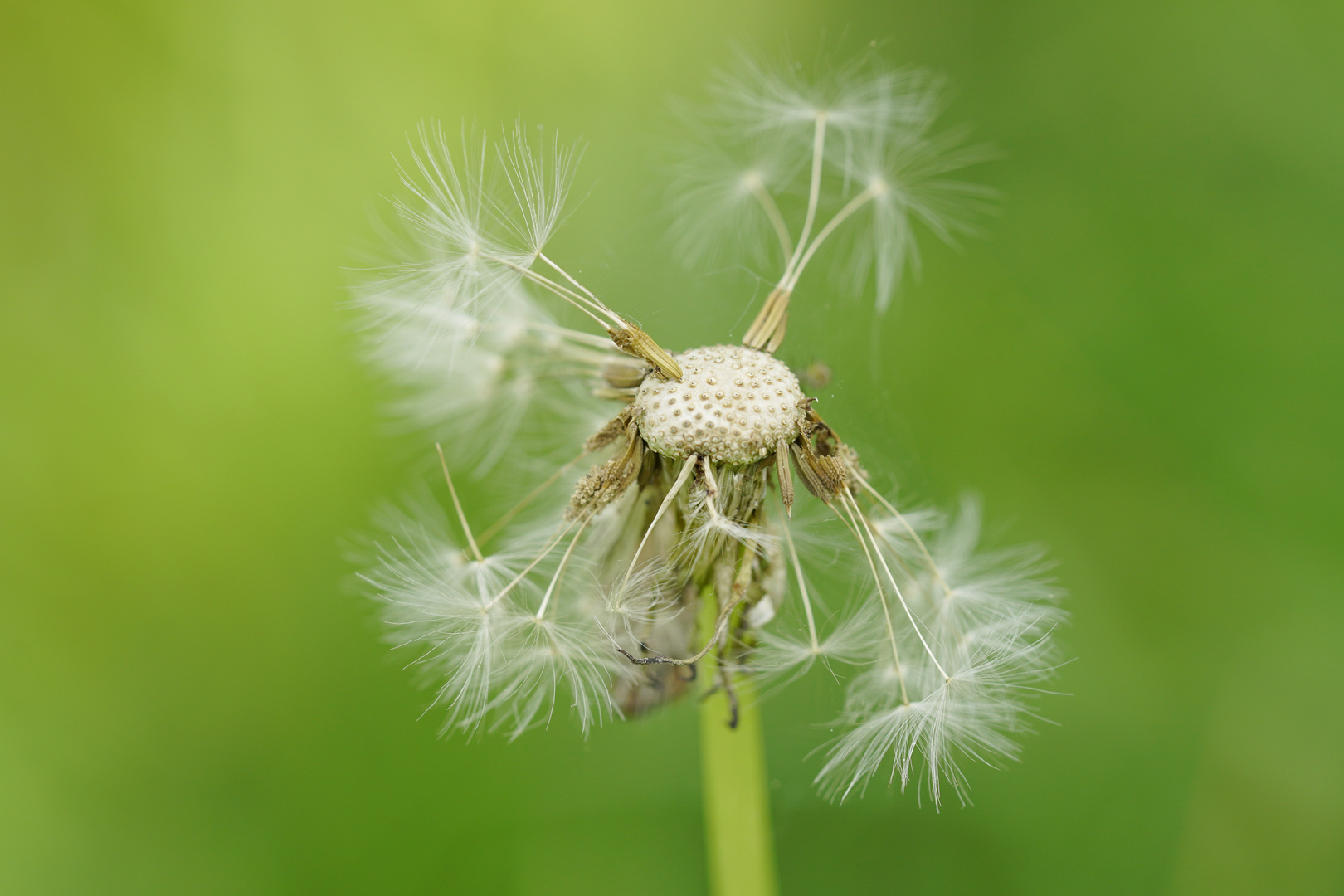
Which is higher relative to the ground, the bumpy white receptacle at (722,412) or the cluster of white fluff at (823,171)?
the cluster of white fluff at (823,171)

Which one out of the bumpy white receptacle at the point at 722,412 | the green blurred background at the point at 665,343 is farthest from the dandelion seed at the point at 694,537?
the green blurred background at the point at 665,343

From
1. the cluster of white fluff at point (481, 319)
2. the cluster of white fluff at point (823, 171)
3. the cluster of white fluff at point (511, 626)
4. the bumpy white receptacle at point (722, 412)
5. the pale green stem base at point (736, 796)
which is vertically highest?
the cluster of white fluff at point (823, 171)

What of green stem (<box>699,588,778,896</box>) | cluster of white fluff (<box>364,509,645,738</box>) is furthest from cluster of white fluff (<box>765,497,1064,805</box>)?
cluster of white fluff (<box>364,509,645,738</box>)

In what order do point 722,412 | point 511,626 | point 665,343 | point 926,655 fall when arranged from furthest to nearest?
point 665,343 → point 926,655 → point 511,626 → point 722,412

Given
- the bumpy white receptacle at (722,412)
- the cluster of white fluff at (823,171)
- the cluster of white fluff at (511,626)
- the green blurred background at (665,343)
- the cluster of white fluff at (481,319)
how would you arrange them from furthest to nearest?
1. the green blurred background at (665,343)
2. the cluster of white fluff at (823,171)
3. the cluster of white fluff at (481,319)
4. the cluster of white fluff at (511,626)
5. the bumpy white receptacle at (722,412)

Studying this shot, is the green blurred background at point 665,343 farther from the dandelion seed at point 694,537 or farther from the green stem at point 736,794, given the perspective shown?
the green stem at point 736,794

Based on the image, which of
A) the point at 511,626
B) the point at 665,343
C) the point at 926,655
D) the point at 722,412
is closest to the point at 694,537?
the point at 722,412

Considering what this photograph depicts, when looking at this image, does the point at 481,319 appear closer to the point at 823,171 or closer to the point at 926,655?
the point at 823,171
